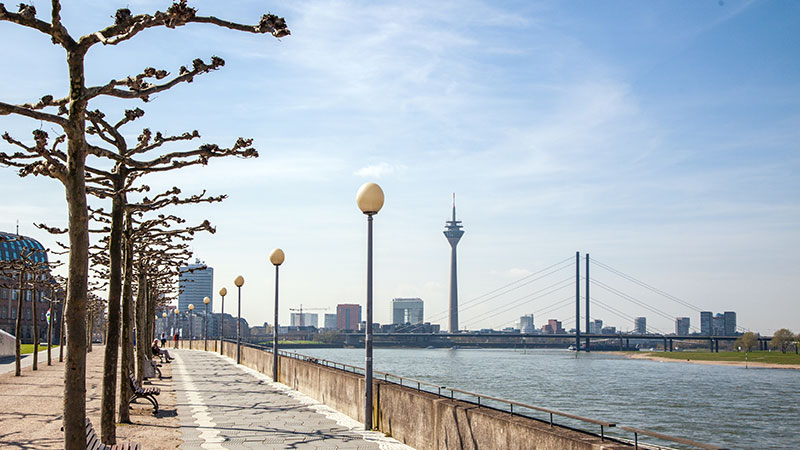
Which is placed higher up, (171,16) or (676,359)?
(171,16)

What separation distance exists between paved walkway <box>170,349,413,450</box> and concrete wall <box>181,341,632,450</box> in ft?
0.94

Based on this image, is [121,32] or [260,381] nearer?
[121,32]

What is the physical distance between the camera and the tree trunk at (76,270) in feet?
22.3

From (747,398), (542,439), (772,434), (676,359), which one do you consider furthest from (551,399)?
(676,359)

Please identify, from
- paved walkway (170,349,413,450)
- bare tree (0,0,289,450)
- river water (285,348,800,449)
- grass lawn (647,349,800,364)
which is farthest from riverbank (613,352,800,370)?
bare tree (0,0,289,450)

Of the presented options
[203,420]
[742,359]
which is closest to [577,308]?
[742,359]

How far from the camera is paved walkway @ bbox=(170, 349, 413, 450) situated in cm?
1180

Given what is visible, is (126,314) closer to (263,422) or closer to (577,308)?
(263,422)

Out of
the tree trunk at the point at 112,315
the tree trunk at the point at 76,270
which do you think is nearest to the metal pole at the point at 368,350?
the tree trunk at the point at 112,315

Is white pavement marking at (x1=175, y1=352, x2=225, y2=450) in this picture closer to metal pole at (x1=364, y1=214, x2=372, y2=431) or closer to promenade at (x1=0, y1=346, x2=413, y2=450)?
promenade at (x1=0, y1=346, x2=413, y2=450)

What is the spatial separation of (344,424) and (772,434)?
3567 cm

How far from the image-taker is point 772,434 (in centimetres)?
4134

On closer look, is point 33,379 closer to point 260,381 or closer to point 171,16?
point 260,381

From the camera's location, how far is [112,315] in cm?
1157
